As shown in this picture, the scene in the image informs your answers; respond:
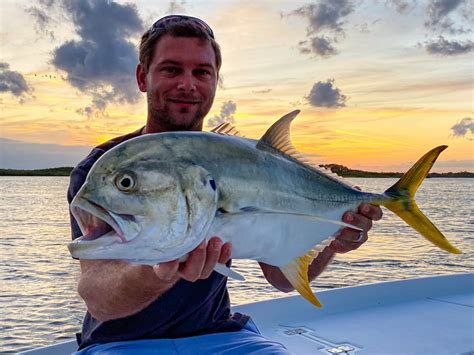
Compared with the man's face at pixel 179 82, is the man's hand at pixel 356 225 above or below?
below

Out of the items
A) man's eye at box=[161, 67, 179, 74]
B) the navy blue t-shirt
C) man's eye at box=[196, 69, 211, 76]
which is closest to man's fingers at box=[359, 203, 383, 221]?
the navy blue t-shirt

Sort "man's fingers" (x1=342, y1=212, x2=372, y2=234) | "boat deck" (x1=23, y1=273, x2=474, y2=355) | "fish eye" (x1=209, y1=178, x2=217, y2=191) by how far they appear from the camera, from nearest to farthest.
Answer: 1. "fish eye" (x1=209, y1=178, x2=217, y2=191)
2. "man's fingers" (x1=342, y1=212, x2=372, y2=234)
3. "boat deck" (x1=23, y1=273, x2=474, y2=355)

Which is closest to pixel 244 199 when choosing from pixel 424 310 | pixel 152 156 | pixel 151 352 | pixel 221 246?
pixel 221 246

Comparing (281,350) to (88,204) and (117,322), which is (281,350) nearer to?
(117,322)

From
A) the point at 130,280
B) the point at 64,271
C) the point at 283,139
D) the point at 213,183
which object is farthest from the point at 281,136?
the point at 64,271

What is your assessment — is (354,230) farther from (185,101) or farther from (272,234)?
(185,101)

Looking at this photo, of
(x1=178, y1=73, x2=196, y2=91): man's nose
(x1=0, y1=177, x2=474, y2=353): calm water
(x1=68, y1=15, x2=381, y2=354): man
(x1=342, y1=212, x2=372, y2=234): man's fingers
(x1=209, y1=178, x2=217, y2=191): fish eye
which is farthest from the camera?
(x1=0, y1=177, x2=474, y2=353): calm water

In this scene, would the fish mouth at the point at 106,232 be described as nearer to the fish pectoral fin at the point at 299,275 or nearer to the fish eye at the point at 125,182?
the fish eye at the point at 125,182

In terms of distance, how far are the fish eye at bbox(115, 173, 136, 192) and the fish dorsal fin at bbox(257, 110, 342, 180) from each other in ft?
2.45

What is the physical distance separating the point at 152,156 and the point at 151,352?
1.27m

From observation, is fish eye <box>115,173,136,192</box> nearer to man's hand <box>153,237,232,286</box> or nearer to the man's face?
man's hand <box>153,237,232,286</box>

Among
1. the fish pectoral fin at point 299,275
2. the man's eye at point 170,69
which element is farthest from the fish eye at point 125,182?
the man's eye at point 170,69

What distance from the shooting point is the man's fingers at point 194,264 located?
2.18 m

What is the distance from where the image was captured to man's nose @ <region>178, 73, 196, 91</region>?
11.9 feet
